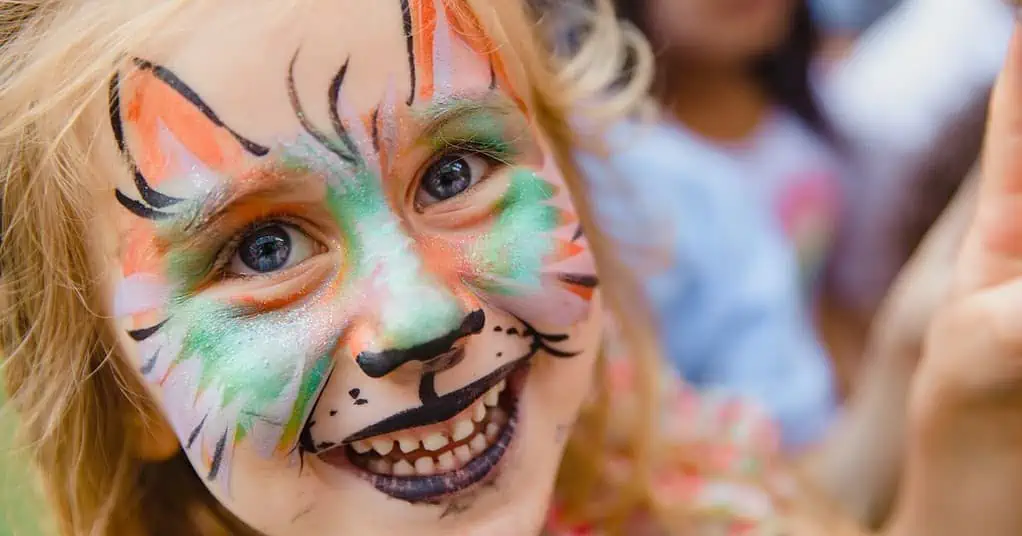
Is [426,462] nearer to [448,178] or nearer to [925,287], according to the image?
[448,178]

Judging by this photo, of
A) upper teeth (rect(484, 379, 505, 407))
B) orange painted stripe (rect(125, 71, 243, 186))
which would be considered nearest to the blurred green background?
orange painted stripe (rect(125, 71, 243, 186))

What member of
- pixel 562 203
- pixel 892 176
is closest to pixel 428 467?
pixel 562 203

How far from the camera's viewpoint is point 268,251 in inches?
23.1

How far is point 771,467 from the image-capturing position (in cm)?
102

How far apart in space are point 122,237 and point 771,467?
73cm

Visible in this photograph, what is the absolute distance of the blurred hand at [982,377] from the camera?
2.07 ft

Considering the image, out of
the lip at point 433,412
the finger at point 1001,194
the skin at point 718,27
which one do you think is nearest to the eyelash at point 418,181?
the lip at point 433,412

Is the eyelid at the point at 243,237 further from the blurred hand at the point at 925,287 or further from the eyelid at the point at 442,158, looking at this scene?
the blurred hand at the point at 925,287

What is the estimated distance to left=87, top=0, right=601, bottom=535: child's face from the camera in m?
0.55

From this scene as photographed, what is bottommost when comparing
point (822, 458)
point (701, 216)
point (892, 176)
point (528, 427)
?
point (822, 458)

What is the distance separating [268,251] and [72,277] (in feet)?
0.46

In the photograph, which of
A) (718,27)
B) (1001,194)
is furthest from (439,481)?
(718,27)

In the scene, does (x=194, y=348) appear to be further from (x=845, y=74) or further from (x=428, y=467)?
(x=845, y=74)

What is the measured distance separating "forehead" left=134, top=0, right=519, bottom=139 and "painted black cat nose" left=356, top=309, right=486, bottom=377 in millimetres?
145
